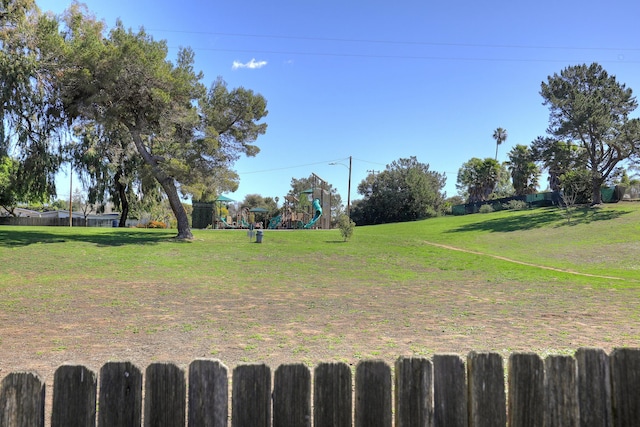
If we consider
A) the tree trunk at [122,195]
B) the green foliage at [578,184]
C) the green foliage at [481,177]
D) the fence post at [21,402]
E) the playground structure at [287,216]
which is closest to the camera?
the fence post at [21,402]

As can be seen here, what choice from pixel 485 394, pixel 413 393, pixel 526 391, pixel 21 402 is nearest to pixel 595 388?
pixel 526 391

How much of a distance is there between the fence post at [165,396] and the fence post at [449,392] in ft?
3.86

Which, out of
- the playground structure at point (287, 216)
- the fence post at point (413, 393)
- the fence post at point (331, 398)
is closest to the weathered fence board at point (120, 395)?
the fence post at point (331, 398)

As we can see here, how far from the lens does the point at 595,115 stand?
127 feet

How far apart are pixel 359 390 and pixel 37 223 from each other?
61.6m

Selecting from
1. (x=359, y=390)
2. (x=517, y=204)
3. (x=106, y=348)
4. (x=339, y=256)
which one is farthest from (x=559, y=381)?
(x=517, y=204)

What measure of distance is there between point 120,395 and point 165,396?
20cm

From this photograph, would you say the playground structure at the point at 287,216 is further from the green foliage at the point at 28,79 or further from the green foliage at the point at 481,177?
the green foliage at the point at 481,177

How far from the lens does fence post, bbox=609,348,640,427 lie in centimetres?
211

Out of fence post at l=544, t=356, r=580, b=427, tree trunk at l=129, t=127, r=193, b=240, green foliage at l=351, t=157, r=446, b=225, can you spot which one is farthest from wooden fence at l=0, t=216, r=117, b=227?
fence post at l=544, t=356, r=580, b=427

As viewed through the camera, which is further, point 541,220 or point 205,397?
point 541,220

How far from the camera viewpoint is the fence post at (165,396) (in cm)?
201

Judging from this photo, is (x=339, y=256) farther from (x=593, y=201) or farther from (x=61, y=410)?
(x=593, y=201)

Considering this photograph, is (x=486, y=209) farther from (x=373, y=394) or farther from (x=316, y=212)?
(x=373, y=394)
